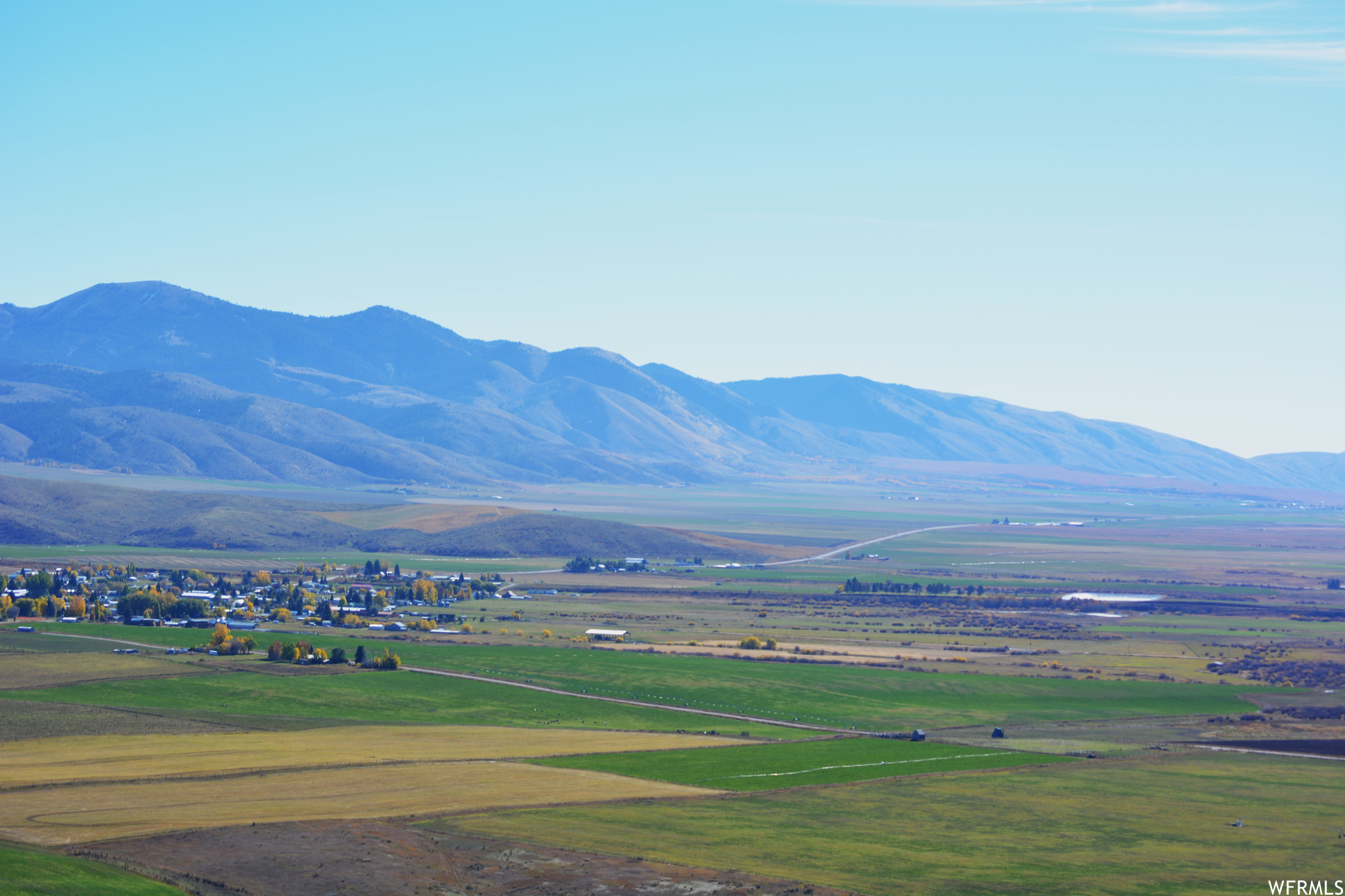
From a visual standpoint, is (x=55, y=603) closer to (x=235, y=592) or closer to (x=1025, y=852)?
(x=235, y=592)

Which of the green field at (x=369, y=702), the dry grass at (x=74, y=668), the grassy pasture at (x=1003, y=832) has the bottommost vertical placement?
the grassy pasture at (x=1003, y=832)

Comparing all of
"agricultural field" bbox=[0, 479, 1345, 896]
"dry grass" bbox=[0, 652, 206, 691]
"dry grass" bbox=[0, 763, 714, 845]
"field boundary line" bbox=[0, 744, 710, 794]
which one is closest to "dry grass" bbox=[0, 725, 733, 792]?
"field boundary line" bbox=[0, 744, 710, 794]

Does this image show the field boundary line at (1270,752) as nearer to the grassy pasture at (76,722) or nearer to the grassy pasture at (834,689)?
the grassy pasture at (834,689)

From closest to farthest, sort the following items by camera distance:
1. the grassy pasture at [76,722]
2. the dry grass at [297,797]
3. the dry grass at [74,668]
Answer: the dry grass at [297,797]
the grassy pasture at [76,722]
the dry grass at [74,668]

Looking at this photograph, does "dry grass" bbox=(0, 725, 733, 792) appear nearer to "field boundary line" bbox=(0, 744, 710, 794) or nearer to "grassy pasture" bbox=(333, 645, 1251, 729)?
"field boundary line" bbox=(0, 744, 710, 794)

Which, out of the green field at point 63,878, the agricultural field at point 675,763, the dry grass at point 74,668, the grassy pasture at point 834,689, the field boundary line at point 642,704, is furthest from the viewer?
the grassy pasture at point 834,689

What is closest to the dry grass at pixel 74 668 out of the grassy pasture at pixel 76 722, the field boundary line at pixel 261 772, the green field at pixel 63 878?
the grassy pasture at pixel 76 722
